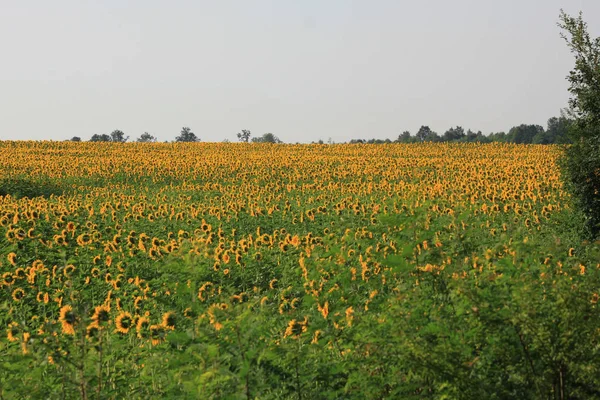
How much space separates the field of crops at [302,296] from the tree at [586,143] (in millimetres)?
796

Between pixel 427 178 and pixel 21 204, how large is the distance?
50.2 feet

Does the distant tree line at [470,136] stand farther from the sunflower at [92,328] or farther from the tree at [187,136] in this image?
the sunflower at [92,328]

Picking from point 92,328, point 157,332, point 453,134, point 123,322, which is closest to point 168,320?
point 157,332

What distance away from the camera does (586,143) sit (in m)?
18.3

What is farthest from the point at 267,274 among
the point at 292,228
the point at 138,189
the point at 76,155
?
the point at 76,155

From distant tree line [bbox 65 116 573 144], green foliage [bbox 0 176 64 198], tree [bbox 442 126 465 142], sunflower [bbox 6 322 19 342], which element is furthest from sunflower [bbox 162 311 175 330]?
tree [bbox 442 126 465 142]

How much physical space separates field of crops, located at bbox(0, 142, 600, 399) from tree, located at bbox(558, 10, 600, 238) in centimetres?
80

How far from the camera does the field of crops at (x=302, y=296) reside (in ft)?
19.2

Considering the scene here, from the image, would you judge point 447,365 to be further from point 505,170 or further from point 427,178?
point 505,170

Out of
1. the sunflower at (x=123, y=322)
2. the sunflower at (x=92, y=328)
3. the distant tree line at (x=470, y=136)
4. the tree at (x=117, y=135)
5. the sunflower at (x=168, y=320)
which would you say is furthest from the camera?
the tree at (x=117, y=135)

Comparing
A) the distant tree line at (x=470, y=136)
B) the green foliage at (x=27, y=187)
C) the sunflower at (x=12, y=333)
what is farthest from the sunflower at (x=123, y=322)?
the distant tree line at (x=470, y=136)

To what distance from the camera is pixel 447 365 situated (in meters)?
5.57

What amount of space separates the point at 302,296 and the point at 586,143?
31.0 feet

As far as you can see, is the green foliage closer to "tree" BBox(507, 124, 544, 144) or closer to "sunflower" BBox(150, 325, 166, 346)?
"sunflower" BBox(150, 325, 166, 346)
